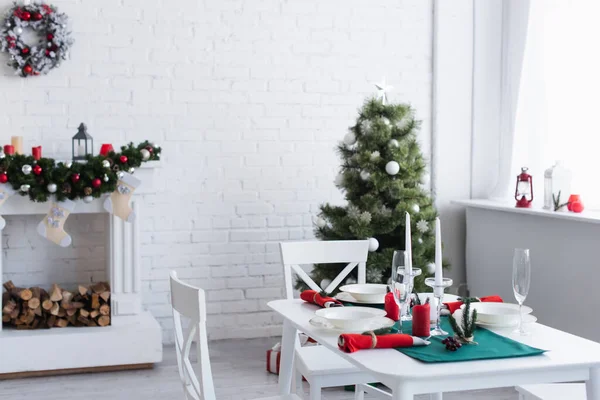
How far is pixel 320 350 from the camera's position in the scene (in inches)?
118

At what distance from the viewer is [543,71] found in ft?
14.8

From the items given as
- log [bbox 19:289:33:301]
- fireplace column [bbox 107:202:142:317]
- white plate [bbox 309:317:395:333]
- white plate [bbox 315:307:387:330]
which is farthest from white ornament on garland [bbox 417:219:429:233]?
log [bbox 19:289:33:301]

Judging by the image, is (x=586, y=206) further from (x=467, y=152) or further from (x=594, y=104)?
(x=467, y=152)

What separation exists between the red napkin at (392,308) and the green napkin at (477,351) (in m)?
0.20

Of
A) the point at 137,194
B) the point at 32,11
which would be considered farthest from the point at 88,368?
the point at 32,11

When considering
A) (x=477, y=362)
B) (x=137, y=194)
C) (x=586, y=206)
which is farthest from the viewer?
(x=137, y=194)

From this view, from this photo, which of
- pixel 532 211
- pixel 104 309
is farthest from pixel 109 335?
pixel 532 211

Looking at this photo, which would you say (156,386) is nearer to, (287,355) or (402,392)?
(287,355)

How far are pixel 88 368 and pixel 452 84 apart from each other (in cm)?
286

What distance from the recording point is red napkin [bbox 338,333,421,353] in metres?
2.01

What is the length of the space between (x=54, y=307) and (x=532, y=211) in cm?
262

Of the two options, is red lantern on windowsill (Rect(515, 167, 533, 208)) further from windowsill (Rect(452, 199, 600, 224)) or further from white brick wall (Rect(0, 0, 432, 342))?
white brick wall (Rect(0, 0, 432, 342))

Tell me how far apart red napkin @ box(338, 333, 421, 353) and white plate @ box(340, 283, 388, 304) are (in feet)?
1.56

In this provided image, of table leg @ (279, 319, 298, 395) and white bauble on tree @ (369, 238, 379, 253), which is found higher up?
white bauble on tree @ (369, 238, 379, 253)
